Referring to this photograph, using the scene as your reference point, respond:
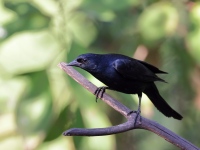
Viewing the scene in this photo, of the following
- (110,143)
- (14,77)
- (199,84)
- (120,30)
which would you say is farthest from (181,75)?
(14,77)

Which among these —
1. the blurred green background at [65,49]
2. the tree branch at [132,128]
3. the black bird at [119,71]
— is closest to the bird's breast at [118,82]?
the black bird at [119,71]

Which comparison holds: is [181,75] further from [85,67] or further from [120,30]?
[85,67]

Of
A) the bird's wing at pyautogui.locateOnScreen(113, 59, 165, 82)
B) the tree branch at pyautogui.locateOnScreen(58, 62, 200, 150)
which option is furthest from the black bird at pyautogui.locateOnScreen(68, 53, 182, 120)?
the tree branch at pyautogui.locateOnScreen(58, 62, 200, 150)

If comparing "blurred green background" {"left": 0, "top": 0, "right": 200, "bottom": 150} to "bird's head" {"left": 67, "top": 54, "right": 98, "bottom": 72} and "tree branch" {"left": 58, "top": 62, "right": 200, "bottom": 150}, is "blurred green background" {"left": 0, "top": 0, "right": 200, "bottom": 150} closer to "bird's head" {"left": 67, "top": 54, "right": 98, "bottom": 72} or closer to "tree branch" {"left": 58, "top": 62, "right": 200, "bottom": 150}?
"bird's head" {"left": 67, "top": 54, "right": 98, "bottom": 72}

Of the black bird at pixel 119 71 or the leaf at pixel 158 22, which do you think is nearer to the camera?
the black bird at pixel 119 71

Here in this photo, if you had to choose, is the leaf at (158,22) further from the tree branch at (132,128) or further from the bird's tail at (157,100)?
the tree branch at (132,128)

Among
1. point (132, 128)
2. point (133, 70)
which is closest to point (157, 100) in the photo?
point (133, 70)

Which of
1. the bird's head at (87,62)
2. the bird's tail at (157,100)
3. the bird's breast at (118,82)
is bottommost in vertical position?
the bird's tail at (157,100)
